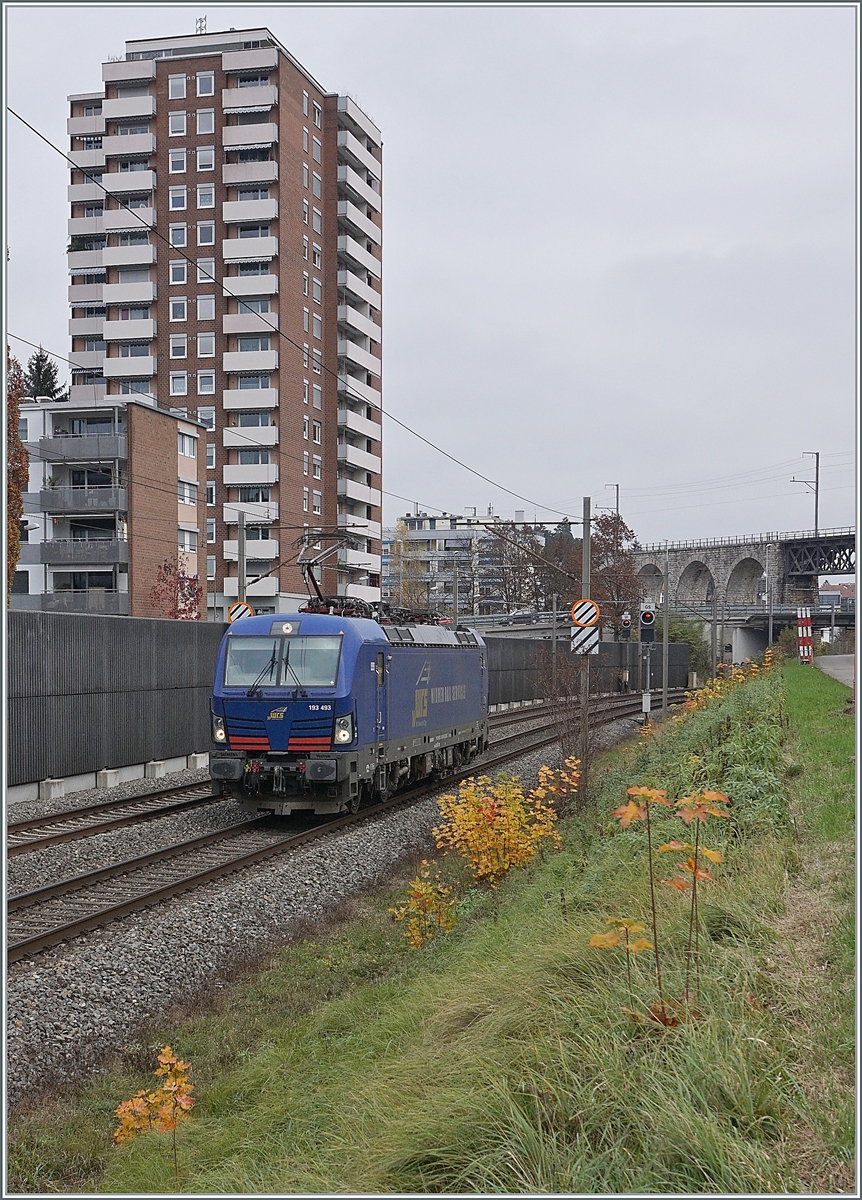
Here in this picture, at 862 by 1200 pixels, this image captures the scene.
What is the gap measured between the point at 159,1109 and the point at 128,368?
201 ft

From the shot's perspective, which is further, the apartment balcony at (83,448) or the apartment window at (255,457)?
the apartment window at (255,457)

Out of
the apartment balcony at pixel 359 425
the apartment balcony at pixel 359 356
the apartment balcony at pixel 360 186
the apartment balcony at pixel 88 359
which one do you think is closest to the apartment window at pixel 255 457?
the apartment balcony at pixel 359 425

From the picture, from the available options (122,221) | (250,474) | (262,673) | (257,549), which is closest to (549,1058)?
(262,673)

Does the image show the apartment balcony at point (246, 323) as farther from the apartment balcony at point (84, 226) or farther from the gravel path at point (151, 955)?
the gravel path at point (151, 955)

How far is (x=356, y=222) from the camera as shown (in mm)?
66938

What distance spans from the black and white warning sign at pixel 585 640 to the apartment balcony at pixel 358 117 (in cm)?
5345

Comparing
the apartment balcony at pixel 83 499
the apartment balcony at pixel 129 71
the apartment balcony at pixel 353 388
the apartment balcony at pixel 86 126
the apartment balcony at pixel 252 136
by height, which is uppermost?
the apartment balcony at pixel 129 71

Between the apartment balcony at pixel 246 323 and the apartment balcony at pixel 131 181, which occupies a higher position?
the apartment balcony at pixel 131 181

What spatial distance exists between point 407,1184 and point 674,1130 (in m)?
1.19

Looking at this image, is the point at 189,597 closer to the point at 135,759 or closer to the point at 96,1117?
the point at 135,759

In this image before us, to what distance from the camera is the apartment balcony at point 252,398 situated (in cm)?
6044

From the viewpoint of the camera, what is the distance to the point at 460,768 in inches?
985

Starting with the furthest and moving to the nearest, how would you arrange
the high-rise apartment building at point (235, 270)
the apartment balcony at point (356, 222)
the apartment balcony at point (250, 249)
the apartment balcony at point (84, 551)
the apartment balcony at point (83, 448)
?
the apartment balcony at point (356, 222)
the high-rise apartment building at point (235, 270)
the apartment balcony at point (250, 249)
the apartment balcony at point (83, 448)
the apartment balcony at point (84, 551)

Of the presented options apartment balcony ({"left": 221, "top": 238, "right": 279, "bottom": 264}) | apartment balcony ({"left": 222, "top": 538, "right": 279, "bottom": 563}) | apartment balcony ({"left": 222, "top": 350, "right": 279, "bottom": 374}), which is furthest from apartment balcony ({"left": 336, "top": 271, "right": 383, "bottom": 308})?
apartment balcony ({"left": 222, "top": 538, "right": 279, "bottom": 563})
